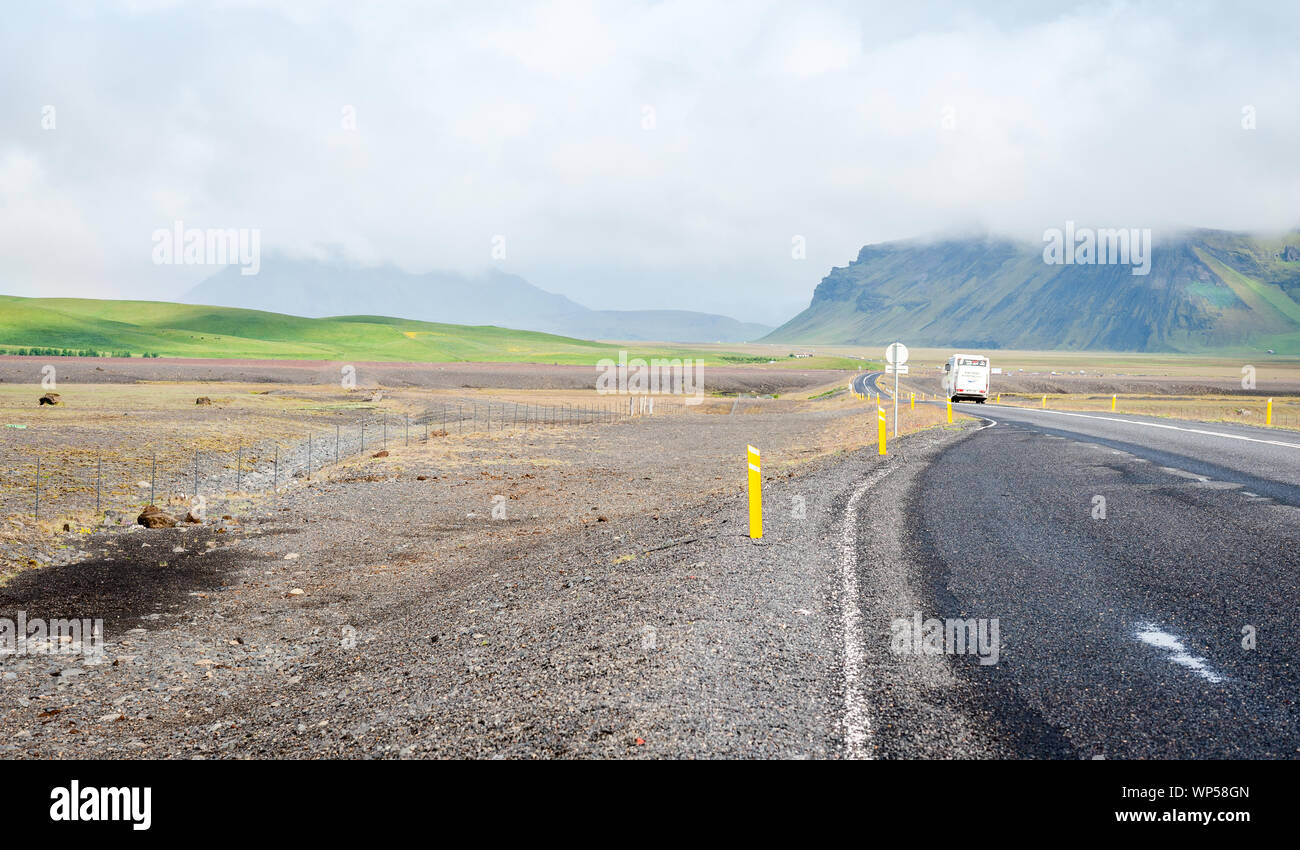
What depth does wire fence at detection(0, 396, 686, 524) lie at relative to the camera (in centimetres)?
1776

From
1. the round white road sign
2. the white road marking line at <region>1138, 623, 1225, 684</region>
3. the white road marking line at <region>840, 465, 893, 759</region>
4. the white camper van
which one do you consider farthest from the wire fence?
the white camper van

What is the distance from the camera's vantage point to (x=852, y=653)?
22.2ft

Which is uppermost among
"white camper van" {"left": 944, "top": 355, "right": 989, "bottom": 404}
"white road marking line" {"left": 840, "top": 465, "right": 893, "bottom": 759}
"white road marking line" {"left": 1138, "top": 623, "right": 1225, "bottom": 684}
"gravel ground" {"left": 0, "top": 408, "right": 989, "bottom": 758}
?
"white camper van" {"left": 944, "top": 355, "right": 989, "bottom": 404}

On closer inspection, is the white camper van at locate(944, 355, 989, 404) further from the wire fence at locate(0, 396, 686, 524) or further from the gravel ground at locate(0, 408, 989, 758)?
the gravel ground at locate(0, 408, 989, 758)

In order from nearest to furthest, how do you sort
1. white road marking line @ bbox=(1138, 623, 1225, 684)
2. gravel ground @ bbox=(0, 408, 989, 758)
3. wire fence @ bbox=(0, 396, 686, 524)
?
gravel ground @ bbox=(0, 408, 989, 758) → white road marking line @ bbox=(1138, 623, 1225, 684) → wire fence @ bbox=(0, 396, 686, 524)

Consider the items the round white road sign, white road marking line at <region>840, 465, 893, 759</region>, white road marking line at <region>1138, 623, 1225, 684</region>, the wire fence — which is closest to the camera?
white road marking line at <region>840, 465, 893, 759</region>

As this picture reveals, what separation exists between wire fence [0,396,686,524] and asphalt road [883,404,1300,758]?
603 inches

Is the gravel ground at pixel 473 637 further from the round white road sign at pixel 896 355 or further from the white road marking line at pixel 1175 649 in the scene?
the round white road sign at pixel 896 355

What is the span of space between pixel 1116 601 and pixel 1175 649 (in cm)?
140

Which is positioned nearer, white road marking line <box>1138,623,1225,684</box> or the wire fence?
white road marking line <box>1138,623,1225,684</box>

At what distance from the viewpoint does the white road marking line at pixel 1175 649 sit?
20.2 feet

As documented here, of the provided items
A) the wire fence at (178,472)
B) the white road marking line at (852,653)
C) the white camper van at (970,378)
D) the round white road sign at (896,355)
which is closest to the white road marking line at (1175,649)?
the white road marking line at (852,653)
